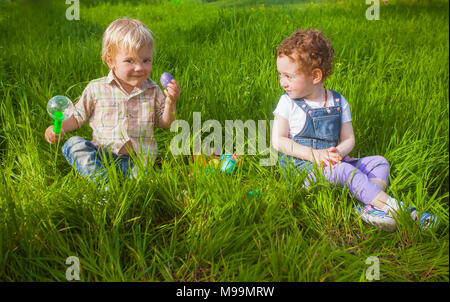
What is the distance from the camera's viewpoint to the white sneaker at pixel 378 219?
1826 millimetres

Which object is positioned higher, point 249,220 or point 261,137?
point 261,137

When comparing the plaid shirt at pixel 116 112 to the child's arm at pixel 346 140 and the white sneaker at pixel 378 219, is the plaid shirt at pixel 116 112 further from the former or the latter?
the white sneaker at pixel 378 219

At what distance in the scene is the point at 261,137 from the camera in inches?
94.2

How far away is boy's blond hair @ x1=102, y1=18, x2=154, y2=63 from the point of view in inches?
78.3

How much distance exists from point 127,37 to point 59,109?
47 centimetres

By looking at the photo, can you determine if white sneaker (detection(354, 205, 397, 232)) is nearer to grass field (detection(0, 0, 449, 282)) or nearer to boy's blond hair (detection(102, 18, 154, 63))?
grass field (detection(0, 0, 449, 282))

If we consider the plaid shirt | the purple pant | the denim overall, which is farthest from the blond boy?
the purple pant

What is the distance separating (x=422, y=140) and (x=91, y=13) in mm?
3331

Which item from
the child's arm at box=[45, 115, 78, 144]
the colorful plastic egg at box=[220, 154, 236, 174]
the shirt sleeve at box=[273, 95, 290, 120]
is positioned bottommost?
the colorful plastic egg at box=[220, 154, 236, 174]

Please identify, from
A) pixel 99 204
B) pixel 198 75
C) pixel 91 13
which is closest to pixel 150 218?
pixel 99 204

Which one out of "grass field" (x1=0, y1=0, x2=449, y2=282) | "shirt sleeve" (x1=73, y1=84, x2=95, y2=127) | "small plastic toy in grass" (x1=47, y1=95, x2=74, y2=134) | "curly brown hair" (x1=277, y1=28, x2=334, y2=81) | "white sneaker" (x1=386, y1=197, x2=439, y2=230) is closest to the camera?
"grass field" (x1=0, y1=0, x2=449, y2=282)

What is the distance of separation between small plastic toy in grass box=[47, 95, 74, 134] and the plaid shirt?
6.2 inches

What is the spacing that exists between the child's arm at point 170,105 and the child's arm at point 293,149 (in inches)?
21.1

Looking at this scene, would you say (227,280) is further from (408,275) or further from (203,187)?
(408,275)
